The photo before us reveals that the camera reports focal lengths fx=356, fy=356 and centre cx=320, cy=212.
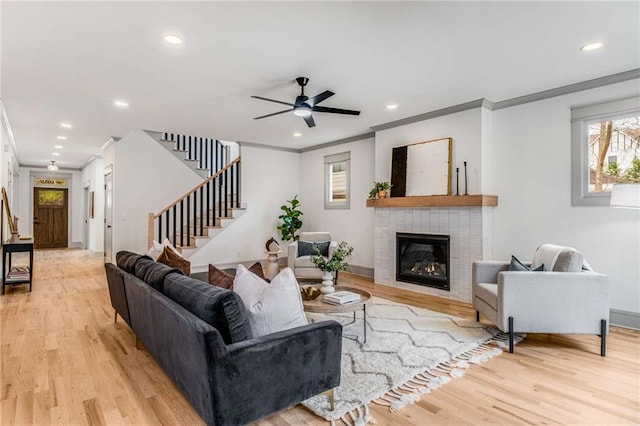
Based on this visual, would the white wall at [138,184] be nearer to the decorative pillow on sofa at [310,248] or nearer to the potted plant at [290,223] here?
the potted plant at [290,223]

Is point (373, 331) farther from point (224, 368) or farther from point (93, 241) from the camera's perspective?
point (93, 241)

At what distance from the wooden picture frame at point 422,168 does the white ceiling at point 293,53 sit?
57 centimetres

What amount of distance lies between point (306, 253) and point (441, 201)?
2.34 m

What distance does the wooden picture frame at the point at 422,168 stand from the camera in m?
5.07

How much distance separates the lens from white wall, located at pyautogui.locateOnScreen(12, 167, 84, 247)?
35.4 ft

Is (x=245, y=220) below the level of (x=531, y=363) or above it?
above

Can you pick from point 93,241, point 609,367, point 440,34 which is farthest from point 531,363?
point 93,241

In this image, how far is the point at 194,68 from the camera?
3617 millimetres

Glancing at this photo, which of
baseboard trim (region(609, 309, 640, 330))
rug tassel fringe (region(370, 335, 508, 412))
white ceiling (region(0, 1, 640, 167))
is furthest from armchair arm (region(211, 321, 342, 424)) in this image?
baseboard trim (region(609, 309, 640, 330))

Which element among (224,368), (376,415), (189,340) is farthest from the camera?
(376,415)

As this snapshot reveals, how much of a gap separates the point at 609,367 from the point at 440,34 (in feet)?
9.84

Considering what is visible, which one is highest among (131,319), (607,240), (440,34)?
(440,34)

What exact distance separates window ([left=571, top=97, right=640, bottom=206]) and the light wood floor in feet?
5.05

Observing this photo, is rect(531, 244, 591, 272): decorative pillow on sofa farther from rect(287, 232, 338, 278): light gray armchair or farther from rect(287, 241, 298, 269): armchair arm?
rect(287, 241, 298, 269): armchair arm
